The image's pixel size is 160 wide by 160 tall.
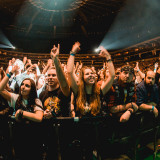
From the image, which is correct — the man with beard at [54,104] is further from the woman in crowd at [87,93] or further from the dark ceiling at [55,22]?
the dark ceiling at [55,22]

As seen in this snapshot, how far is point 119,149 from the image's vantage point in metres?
1.78

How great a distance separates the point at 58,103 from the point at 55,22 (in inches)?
346

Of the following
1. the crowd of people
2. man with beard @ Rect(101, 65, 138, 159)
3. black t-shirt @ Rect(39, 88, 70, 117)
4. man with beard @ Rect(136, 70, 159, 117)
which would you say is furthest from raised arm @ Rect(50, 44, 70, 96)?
man with beard @ Rect(136, 70, 159, 117)

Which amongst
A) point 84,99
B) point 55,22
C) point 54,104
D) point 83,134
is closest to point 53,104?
point 54,104

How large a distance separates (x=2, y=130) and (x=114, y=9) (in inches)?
305

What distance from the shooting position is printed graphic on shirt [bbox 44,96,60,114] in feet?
5.93

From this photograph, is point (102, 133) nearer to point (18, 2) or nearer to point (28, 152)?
point (28, 152)

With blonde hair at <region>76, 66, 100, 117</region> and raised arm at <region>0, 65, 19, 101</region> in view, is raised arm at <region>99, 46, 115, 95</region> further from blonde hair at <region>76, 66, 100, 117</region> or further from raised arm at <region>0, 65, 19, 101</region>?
raised arm at <region>0, 65, 19, 101</region>

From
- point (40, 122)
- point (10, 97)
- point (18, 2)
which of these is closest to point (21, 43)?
point (18, 2)

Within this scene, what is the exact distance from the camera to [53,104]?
1837 mm

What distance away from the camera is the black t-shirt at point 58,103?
6.02ft

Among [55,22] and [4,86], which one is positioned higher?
[55,22]

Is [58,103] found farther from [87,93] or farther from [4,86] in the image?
[4,86]

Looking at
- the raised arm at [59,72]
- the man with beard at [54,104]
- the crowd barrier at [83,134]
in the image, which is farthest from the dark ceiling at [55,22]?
the crowd barrier at [83,134]
